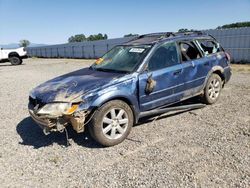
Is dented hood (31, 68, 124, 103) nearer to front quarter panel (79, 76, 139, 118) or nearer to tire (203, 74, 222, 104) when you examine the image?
front quarter panel (79, 76, 139, 118)

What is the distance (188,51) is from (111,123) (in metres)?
2.63

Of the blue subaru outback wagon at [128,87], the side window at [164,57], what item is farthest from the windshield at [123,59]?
the side window at [164,57]

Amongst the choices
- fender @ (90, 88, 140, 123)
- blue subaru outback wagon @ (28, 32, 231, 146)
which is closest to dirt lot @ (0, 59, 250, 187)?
blue subaru outback wagon @ (28, 32, 231, 146)

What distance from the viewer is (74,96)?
4164 millimetres

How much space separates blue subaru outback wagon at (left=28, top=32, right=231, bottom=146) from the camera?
164 inches

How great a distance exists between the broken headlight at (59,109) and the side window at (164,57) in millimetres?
1629

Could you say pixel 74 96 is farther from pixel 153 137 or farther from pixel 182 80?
pixel 182 80

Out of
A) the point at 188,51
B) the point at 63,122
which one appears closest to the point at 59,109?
the point at 63,122

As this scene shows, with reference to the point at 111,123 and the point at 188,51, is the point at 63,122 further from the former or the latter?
the point at 188,51

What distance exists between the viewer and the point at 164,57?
206 inches

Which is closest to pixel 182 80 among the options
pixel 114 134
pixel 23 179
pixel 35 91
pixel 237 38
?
pixel 114 134

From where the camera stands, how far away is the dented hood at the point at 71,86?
424 cm

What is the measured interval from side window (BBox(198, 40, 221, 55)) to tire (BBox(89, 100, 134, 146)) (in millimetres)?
2788

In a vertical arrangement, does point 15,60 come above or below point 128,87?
above
